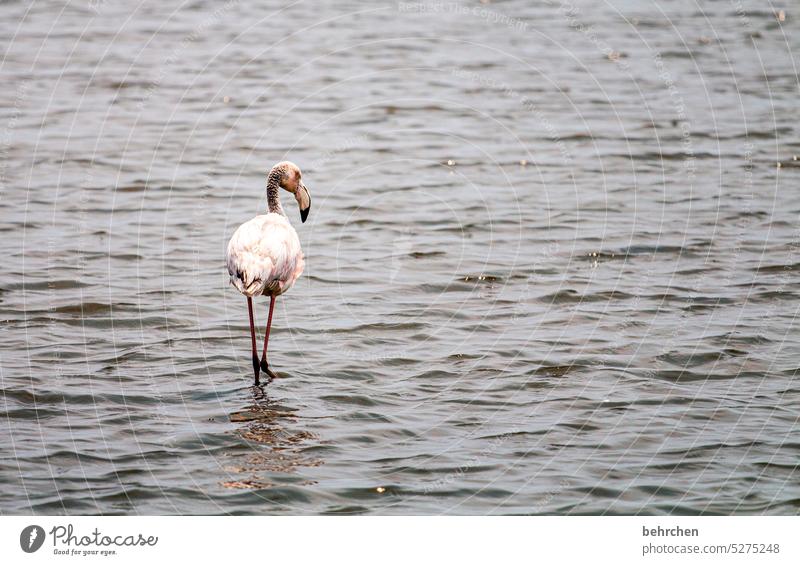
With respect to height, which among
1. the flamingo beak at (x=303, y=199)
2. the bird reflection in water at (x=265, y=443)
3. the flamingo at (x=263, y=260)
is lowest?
the bird reflection in water at (x=265, y=443)

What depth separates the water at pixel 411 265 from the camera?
10750 mm

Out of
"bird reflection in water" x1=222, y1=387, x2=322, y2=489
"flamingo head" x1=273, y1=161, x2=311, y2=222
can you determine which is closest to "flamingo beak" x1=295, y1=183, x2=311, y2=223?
"flamingo head" x1=273, y1=161, x2=311, y2=222

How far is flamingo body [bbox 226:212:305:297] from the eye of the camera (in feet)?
40.4

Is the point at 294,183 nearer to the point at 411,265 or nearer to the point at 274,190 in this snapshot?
the point at 274,190

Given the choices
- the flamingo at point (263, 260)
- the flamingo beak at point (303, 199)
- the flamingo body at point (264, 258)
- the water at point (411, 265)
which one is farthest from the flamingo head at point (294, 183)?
the water at point (411, 265)

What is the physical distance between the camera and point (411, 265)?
1695cm

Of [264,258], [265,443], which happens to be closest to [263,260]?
[264,258]

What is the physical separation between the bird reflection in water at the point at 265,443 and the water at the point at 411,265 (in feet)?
0.12

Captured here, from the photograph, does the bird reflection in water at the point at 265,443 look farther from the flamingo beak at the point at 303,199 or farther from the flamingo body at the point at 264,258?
the flamingo beak at the point at 303,199

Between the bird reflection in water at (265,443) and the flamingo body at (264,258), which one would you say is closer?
the bird reflection in water at (265,443)

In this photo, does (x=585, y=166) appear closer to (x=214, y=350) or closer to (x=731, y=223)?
(x=731, y=223)

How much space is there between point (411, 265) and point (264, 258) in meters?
4.81

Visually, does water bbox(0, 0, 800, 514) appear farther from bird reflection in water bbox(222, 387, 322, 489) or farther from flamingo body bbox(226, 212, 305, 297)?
flamingo body bbox(226, 212, 305, 297)

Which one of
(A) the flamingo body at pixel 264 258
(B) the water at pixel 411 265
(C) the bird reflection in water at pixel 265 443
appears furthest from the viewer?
(A) the flamingo body at pixel 264 258
